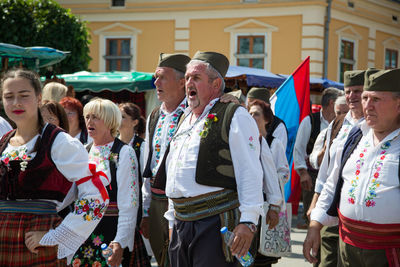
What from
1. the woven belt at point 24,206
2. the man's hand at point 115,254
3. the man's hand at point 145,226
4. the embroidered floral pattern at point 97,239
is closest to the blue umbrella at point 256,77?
the man's hand at point 145,226

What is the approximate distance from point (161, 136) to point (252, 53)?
17.8m

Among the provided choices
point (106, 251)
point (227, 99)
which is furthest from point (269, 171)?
point (106, 251)

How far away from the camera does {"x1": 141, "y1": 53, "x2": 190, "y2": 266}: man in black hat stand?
4832mm

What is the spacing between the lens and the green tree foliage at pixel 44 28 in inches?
644

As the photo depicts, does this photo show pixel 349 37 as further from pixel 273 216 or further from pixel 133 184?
pixel 133 184

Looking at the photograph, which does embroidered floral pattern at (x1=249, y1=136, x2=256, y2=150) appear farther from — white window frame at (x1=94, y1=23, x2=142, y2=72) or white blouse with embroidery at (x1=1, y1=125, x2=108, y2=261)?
white window frame at (x1=94, y1=23, x2=142, y2=72)

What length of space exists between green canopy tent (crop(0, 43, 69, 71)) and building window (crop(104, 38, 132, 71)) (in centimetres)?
1379

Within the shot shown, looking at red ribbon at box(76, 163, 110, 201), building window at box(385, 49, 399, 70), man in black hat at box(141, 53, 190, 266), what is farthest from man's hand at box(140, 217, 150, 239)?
building window at box(385, 49, 399, 70)

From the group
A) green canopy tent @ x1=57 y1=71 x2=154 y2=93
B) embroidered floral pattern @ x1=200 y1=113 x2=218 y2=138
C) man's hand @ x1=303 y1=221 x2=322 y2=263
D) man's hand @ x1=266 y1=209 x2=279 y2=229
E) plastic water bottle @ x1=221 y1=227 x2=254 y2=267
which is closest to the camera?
plastic water bottle @ x1=221 y1=227 x2=254 y2=267

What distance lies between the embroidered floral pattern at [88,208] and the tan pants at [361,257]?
1.55 metres

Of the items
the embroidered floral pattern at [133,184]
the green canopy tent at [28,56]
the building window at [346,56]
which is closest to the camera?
the embroidered floral pattern at [133,184]

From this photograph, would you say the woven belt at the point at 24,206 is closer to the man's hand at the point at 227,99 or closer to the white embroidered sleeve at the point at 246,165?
the white embroidered sleeve at the point at 246,165

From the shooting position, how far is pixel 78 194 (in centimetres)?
341

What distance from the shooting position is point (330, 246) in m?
4.96
